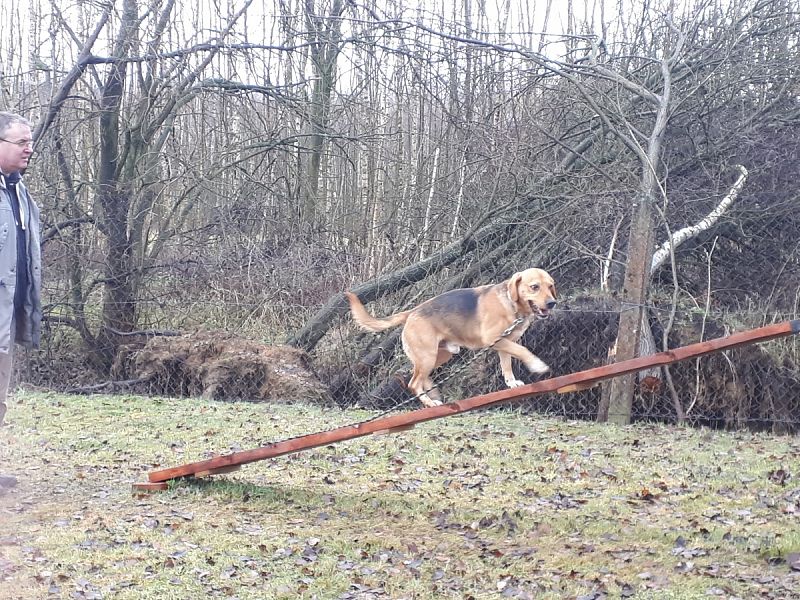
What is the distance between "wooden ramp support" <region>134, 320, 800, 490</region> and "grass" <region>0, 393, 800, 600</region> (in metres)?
0.19

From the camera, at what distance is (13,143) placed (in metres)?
5.17

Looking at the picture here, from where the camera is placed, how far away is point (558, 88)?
393 inches

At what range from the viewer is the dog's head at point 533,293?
612 centimetres

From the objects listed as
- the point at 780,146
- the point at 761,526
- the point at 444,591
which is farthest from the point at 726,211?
the point at 444,591

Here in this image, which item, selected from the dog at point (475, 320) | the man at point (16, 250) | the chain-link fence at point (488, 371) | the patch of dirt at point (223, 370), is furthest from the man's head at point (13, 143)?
the patch of dirt at point (223, 370)

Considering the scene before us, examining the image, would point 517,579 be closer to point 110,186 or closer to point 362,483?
point 362,483

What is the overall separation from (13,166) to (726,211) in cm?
747

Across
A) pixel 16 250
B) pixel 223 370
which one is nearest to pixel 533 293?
pixel 16 250

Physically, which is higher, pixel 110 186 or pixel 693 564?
pixel 110 186

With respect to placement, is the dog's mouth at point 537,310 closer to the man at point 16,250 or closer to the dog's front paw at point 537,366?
the dog's front paw at point 537,366

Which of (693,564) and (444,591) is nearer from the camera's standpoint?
(444,591)

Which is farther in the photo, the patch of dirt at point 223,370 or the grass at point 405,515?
the patch of dirt at point 223,370

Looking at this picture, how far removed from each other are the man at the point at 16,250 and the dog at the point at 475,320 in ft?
6.78

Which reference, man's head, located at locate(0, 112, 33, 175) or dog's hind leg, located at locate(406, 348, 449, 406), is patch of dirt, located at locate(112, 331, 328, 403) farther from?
man's head, located at locate(0, 112, 33, 175)
